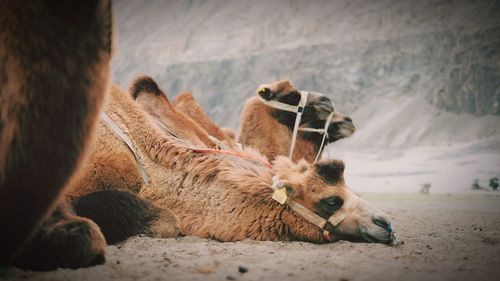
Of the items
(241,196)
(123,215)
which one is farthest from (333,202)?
(123,215)

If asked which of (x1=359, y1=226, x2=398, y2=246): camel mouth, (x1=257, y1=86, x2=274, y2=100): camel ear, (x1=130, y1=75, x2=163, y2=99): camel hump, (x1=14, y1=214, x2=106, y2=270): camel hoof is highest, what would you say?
(x1=257, y1=86, x2=274, y2=100): camel ear

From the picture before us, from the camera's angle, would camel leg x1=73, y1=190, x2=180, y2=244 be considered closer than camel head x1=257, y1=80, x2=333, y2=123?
Yes

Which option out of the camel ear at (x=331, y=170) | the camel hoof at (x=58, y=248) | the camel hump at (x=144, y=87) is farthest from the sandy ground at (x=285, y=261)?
the camel hump at (x=144, y=87)

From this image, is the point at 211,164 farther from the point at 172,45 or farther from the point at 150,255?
the point at 172,45

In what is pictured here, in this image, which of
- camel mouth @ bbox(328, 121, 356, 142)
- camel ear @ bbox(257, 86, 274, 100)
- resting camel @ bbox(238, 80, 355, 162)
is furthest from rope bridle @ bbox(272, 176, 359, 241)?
camel mouth @ bbox(328, 121, 356, 142)

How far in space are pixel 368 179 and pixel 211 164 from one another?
2909 centimetres

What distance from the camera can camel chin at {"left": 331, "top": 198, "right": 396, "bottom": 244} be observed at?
4008 millimetres

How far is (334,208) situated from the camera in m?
4.14

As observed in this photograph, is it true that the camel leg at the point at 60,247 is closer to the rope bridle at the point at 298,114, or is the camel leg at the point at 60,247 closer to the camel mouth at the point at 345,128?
the rope bridle at the point at 298,114

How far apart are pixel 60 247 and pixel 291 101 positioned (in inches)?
196

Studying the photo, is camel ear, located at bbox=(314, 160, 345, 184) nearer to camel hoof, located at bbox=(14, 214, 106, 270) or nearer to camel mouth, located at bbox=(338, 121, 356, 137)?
camel hoof, located at bbox=(14, 214, 106, 270)

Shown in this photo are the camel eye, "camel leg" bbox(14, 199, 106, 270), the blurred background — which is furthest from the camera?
the blurred background

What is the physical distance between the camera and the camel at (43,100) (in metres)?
2.14

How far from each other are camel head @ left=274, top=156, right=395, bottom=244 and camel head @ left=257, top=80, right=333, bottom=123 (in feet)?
9.08
